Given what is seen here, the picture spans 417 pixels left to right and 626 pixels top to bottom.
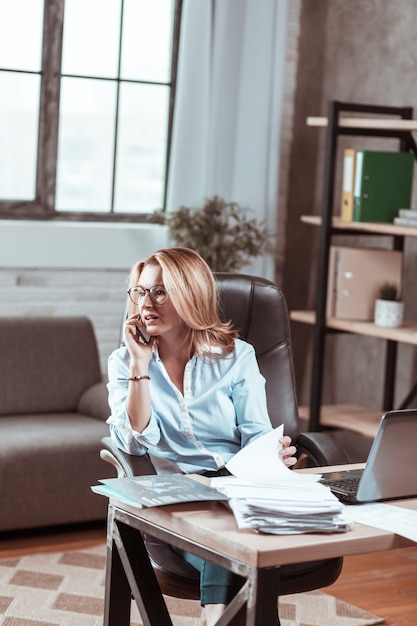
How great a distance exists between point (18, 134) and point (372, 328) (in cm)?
187

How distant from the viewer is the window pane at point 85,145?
486cm

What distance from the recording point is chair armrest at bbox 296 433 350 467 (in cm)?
269

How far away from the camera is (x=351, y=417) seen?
450cm

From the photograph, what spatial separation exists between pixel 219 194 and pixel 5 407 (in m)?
1.49

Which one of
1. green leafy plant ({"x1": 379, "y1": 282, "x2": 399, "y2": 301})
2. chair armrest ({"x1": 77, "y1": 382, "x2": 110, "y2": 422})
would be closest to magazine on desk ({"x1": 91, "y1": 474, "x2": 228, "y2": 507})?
chair armrest ({"x1": 77, "y1": 382, "x2": 110, "y2": 422})

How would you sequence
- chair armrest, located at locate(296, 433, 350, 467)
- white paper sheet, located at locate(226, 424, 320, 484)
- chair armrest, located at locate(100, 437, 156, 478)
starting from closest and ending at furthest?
white paper sheet, located at locate(226, 424, 320, 484) < chair armrest, located at locate(100, 437, 156, 478) < chair armrest, located at locate(296, 433, 350, 467)

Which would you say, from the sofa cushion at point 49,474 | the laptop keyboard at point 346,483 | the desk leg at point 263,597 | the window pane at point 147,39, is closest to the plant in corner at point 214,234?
the window pane at point 147,39

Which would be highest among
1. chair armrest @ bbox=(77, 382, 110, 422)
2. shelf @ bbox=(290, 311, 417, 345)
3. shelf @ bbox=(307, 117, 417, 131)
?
shelf @ bbox=(307, 117, 417, 131)

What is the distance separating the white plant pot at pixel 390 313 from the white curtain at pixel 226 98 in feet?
3.28

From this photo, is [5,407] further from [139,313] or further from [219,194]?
[139,313]

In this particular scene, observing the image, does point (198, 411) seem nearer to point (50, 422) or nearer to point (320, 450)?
point (320, 450)

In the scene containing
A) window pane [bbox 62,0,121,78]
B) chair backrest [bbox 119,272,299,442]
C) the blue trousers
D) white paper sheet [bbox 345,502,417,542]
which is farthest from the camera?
window pane [bbox 62,0,121,78]

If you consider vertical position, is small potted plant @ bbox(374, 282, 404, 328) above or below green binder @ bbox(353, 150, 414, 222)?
below

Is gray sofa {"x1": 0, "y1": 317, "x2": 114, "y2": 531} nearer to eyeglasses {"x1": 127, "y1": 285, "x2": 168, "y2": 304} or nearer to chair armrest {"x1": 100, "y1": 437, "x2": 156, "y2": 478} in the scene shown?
chair armrest {"x1": 100, "y1": 437, "x2": 156, "y2": 478}
